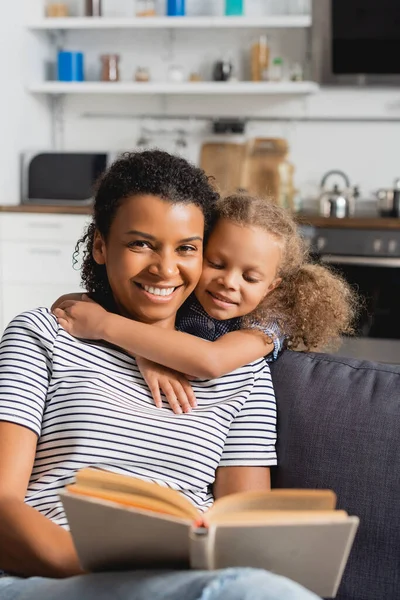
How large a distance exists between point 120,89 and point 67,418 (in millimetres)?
3342

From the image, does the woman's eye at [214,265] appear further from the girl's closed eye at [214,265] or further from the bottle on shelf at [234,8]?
the bottle on shelf at [234,8]

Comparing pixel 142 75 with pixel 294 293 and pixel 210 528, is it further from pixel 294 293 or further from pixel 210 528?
pixel 210 528

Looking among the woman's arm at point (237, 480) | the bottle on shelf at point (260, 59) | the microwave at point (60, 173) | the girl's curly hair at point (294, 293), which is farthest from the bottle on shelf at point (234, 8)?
the woman's arm at point (237, 480)

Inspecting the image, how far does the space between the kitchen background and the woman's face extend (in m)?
2.74

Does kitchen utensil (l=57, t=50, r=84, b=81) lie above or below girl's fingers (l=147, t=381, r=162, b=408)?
above

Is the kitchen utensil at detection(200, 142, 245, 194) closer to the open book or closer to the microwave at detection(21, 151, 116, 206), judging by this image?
the microwave at detection(21, 151, 116, 206)

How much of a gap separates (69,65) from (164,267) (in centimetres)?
340

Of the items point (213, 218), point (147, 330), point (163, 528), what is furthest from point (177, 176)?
point (163, 528)

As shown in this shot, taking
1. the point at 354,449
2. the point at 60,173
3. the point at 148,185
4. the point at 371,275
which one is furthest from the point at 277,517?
the point at 60,173

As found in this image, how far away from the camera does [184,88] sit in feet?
14.0

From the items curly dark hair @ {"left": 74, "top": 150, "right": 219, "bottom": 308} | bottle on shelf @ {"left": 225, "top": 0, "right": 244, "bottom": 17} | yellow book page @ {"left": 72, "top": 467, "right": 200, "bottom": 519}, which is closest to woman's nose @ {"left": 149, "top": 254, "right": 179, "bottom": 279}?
curly dark hair @ {"left": 74, "top": 150, "right": 219, "bottom": 308}

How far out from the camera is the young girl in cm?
135

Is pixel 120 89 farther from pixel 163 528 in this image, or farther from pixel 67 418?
pixel 163 528

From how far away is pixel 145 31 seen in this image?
4.54 metres
